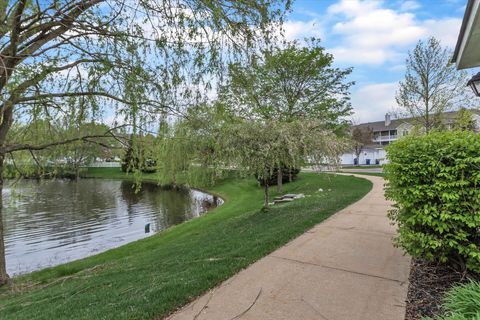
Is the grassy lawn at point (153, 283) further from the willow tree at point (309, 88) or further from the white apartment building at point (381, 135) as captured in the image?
the white apartment building at point (381, 135)

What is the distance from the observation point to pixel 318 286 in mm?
A: 3174

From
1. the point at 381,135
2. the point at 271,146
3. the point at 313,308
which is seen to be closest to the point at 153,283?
the point at 313,308

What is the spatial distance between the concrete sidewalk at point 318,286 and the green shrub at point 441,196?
2.00 feet

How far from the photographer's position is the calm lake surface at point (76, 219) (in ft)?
30.4

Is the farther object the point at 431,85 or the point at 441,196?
the point at 431,85

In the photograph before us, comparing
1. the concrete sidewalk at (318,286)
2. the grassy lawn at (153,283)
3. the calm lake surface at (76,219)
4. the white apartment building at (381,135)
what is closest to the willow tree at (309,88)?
the white apartment building at (381,135)

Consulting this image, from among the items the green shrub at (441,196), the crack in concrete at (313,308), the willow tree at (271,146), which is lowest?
the crack in concrete at (313,308)

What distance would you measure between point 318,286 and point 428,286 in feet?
3.91

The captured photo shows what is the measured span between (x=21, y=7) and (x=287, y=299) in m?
5.27

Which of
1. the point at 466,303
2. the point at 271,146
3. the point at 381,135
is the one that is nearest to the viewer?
the point at 466,303

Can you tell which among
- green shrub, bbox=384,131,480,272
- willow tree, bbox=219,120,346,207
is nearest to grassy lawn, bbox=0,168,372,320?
willow tree, bbox=219,120,346,207

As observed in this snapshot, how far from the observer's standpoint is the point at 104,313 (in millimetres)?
2932

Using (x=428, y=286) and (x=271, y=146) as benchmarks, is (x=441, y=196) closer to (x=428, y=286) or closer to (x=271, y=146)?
(x=428, y=286)

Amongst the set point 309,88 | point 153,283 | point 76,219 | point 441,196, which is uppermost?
point 309,88
